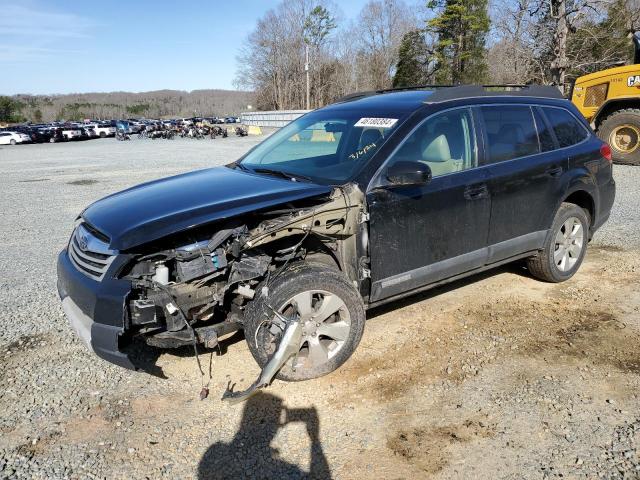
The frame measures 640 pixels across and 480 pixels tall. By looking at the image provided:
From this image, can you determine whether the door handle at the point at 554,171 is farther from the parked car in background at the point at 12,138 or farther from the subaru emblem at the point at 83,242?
the parked car in background at the point at 12,138

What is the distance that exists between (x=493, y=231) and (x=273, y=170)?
6.10 ft

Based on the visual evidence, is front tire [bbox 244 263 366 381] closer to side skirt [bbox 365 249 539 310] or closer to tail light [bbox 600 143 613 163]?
side skirt [bbox 365 249 539 310]

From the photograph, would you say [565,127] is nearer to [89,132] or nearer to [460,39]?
[460,39]

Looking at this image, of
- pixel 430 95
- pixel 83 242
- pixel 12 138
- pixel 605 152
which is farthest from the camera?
pixel 12 138

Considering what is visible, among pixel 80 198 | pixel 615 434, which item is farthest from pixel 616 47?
pixel 615 434

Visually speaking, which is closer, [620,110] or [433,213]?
[433,213]

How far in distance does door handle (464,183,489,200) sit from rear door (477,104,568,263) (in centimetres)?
7

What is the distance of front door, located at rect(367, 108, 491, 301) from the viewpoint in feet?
11.1

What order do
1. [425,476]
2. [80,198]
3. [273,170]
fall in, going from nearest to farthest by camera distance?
1. [425,476]
2. [273,170]
3. [80,198]

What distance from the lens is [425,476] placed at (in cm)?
241

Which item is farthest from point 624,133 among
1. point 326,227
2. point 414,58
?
point 414,58

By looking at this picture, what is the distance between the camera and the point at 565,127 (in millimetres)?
4562

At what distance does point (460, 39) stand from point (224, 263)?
47.8 meters

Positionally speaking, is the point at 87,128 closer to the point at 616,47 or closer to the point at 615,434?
the point at 616,47
